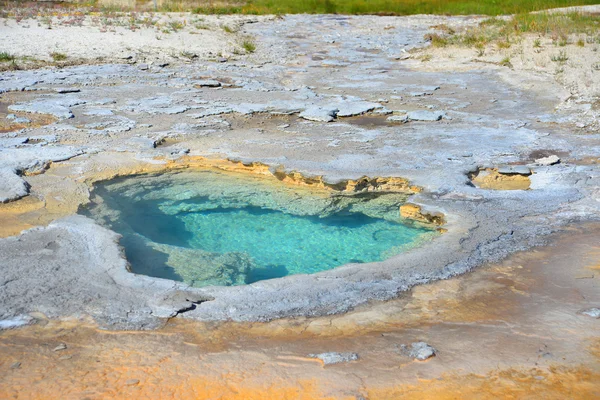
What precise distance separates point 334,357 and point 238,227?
2119 mm

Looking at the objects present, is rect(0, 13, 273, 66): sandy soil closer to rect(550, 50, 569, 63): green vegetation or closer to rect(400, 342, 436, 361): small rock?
rect(550, 50, 569, 63): green vegetation

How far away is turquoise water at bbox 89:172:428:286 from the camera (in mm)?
3744

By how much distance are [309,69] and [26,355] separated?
8.27 meters

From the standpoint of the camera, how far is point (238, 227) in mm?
4543

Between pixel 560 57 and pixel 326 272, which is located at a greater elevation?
pixel 560 57

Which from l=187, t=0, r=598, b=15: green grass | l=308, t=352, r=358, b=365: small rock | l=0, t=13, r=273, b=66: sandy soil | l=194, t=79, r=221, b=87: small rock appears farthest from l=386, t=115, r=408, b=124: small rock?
l=187, t=0, r=598, b=15: green grass

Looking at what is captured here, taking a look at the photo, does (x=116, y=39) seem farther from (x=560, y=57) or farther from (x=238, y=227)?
(x=238, y=227)

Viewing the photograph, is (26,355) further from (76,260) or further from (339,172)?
(339,172)

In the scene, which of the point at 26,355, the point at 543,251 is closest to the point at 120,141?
the point at 26,355

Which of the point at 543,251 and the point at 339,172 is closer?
the point at 543,251

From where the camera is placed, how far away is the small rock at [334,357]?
2538 millimetres

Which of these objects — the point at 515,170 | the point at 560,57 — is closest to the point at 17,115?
the point at 515,170

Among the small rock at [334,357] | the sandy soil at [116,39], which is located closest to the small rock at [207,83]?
the sandy soil at [116,39]

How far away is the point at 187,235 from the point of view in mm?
4449
